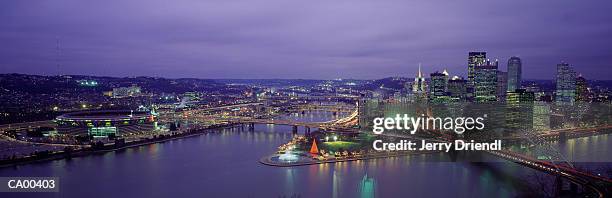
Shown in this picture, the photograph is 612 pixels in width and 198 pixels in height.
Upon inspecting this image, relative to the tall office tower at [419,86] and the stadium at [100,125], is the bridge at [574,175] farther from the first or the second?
Result: the tall office tower at [419,86]

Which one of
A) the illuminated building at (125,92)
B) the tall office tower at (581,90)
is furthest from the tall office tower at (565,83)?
the illuminated building at (125,92)

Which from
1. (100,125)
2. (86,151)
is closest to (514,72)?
(100,125)

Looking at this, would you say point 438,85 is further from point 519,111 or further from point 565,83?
point 519,111

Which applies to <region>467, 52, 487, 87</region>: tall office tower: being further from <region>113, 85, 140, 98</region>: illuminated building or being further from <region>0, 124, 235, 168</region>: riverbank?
<region>113, 85, 140, 98</region>: illuminated building

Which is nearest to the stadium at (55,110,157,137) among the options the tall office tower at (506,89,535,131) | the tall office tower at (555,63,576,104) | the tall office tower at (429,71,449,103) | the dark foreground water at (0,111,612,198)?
the dark foreground water at (0,111,612,198)

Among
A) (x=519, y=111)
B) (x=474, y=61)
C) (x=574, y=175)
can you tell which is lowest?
(x=574, y=175)
